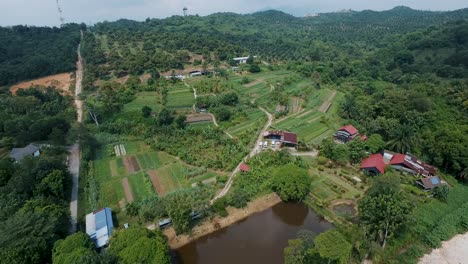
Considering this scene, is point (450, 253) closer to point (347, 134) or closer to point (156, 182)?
point (347, 134)

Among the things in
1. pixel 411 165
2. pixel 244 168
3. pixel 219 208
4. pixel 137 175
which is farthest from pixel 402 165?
pixel 137 175

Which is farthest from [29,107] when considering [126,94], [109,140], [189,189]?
[189,189]

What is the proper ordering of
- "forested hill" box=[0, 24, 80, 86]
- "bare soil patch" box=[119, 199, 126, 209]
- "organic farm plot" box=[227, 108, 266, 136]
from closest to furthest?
"bare soil patch" box=[119, 199, 126, 209] < "organic farm plot" box=[227, 108, 266, 136] < "forested hill" box=[0, 24, 80, 86]

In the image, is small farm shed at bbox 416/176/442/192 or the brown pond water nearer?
the brown pond water

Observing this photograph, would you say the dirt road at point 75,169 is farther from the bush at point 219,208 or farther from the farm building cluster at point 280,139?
the farm building cluster at point 280,139

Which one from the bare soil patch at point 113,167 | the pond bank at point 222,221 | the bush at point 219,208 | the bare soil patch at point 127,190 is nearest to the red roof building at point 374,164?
the pond bank at point 222,221

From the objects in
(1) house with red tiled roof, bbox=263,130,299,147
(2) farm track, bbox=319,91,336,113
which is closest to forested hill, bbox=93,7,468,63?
(2) farm track, bbox=319,91,336,113

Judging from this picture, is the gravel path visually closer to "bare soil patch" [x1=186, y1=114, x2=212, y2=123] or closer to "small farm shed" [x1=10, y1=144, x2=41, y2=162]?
"bare soil patch" [x1=186, y1=114, x2=212, y2=123]
